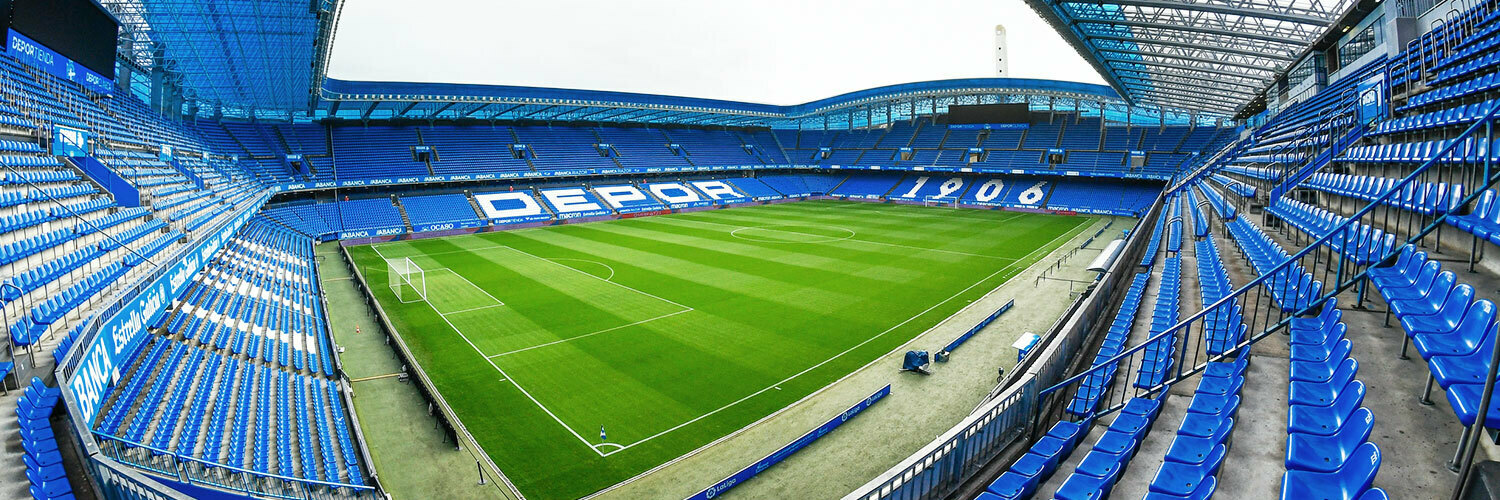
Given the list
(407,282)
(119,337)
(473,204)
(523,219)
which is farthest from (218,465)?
(473,204)

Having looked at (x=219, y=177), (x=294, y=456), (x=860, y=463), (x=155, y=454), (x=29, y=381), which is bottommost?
(x=860, y=463)

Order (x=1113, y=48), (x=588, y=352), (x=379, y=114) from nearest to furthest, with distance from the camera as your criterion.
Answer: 1. (x=588, y=352)
2. (x=1113, y=48)
3. (x=379, y=114)

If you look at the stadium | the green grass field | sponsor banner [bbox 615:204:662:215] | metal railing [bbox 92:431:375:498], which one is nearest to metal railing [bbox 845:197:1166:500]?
the stadium

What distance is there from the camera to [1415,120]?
11188 millimetres

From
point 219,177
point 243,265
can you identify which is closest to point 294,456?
point 243,265

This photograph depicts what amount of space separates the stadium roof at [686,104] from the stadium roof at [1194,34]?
64.1 feet

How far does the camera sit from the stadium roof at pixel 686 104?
44906 millimetres

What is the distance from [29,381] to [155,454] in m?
1.80

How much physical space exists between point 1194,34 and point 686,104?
39159 mm

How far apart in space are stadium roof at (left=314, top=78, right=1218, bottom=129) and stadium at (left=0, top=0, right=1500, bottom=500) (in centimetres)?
104

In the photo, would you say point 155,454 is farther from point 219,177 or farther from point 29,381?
point 219,177

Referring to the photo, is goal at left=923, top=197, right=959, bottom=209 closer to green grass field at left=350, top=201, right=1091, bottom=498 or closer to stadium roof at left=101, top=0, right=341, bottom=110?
green grass field at left=350, top=201, right=1091, bottom=498

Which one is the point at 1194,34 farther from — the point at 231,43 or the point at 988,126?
the point at 988,126

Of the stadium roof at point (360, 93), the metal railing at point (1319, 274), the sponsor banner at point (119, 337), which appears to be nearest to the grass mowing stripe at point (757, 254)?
the metal railing at point (1319, 274)
